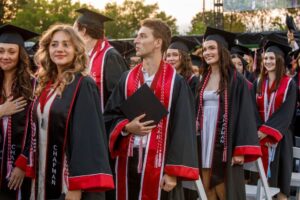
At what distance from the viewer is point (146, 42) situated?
13.1 feet

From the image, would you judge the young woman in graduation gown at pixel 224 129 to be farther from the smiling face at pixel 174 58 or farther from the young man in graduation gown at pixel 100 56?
the smiling face at pixel 174 58

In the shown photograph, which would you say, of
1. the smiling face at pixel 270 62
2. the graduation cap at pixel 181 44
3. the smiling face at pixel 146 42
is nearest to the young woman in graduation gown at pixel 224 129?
the smiling face at pixel 146 42

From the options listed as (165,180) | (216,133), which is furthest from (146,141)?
(216,133)

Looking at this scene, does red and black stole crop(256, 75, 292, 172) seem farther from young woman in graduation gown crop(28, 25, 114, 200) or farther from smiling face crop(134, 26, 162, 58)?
young woman in graduation gown crop(28, 25, 114, 200)

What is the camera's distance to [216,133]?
16.3 feet

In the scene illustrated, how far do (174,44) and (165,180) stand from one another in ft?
9.91

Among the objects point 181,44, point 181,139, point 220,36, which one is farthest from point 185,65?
point 181,139

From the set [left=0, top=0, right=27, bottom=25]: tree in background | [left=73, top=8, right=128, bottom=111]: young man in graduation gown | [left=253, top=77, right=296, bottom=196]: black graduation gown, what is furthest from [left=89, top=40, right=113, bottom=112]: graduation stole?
[left=0, top=0, right=27, bottom=25]: tree in background

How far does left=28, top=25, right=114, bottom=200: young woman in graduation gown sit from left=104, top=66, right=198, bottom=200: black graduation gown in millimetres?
651

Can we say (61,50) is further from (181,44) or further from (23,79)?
(181,44)

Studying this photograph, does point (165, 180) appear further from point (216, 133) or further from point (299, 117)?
point (299, 117)

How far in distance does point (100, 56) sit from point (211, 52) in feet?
3.41

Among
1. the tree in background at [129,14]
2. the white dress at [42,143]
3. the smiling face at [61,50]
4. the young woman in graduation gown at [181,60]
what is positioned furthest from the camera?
the tree in background at [129,14]

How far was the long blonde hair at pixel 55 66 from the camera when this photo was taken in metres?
3.36
